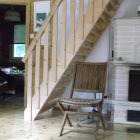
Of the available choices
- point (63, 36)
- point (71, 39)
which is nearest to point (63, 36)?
point (63, 36)

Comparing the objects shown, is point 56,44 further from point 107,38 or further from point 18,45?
point 18,45

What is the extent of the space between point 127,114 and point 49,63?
4.89 ft

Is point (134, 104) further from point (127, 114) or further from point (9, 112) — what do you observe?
point (9, 112)

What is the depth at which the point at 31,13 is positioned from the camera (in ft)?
19.6

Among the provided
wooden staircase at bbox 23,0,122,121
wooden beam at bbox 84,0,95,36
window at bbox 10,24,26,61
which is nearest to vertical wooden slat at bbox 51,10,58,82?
wooden staircase at bbox 23,0,122,121

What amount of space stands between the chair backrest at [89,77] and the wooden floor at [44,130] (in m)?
0.64

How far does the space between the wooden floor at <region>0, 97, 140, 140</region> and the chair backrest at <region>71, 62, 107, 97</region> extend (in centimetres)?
64

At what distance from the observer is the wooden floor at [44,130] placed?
13.1 feet

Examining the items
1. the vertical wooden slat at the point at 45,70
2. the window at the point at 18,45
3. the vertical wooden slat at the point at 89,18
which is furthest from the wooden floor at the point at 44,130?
the window at the point at 18,45

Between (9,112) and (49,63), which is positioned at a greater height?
(49,63)

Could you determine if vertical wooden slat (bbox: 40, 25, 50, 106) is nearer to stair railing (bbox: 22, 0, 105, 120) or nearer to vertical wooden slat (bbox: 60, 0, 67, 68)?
stair railing (bbox: 22, 0, 105, 120)

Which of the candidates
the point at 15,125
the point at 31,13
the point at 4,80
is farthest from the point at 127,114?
the point at 4,80

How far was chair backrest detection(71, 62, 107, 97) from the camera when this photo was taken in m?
4.54

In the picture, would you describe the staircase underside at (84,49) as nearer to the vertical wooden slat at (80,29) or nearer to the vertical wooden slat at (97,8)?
the vertical wooden slat at (80,29)
